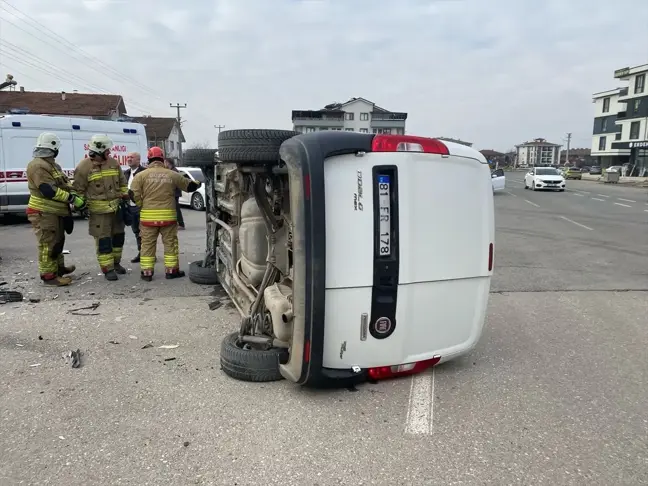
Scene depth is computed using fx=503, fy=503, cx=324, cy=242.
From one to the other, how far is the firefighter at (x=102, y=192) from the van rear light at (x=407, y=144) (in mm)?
4823

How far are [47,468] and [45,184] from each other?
439 cm

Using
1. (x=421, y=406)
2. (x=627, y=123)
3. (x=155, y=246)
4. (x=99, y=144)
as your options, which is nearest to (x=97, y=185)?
(x=99, y=144)

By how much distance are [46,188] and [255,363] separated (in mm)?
4100

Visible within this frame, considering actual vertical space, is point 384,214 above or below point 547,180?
above

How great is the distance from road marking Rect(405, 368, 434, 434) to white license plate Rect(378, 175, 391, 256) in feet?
3.48

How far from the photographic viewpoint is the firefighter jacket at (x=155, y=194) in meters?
6.54

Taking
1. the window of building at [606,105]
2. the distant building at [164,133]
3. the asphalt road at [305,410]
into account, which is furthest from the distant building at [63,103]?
the window of building at [606,105]

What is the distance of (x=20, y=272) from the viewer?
7.36 m

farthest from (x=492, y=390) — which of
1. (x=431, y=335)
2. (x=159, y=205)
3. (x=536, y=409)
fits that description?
(x=159, y=205)

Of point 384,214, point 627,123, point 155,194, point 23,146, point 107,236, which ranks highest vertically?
point 627,123

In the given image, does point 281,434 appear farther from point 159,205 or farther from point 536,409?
point 159,205

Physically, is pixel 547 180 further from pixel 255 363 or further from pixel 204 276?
pixel 255 363

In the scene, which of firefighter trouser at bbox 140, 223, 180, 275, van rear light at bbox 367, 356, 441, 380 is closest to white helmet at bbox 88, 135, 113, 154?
firefighter trouser at bbox 140, 223, 180, 275

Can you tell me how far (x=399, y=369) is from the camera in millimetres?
3477
